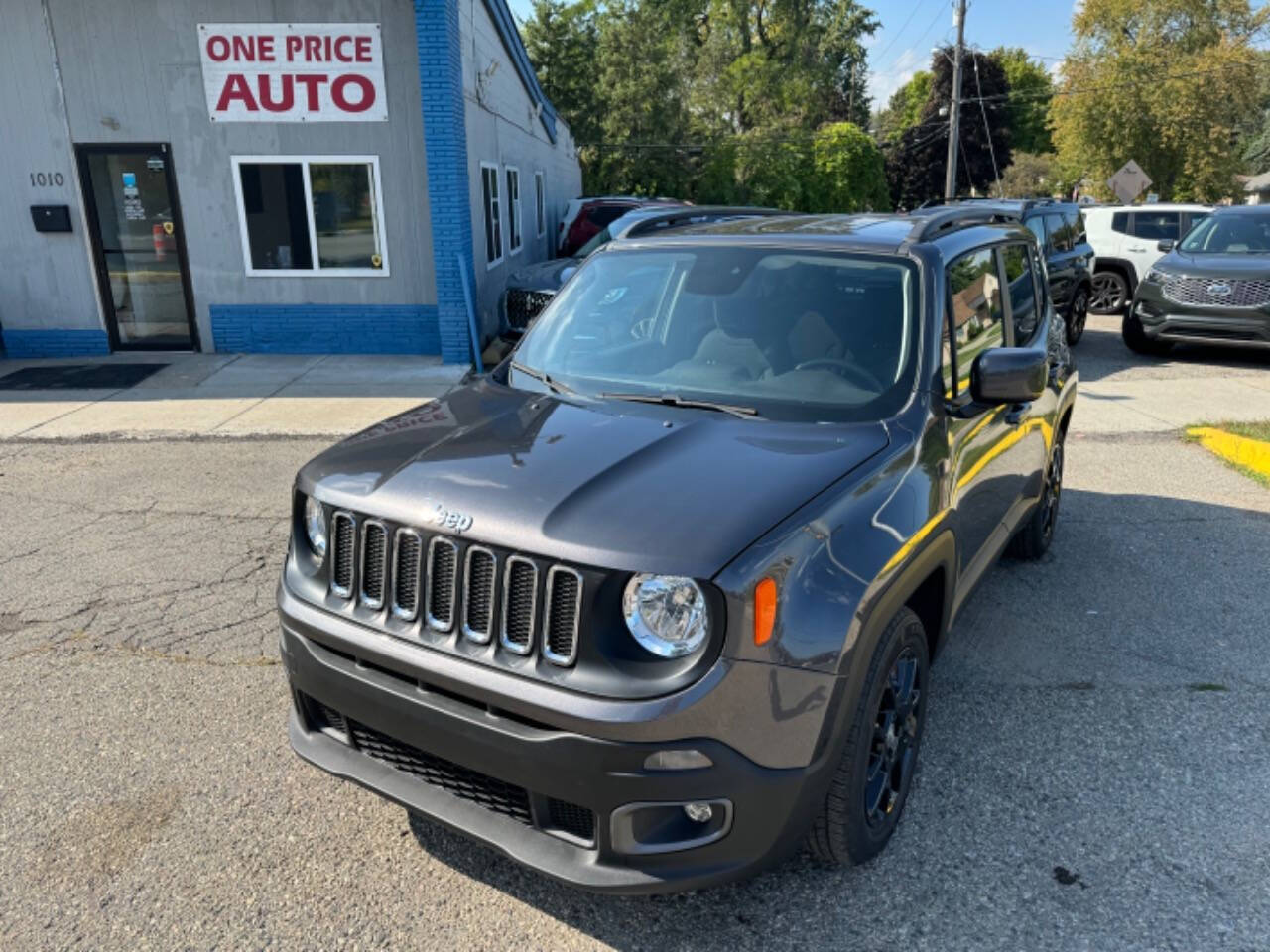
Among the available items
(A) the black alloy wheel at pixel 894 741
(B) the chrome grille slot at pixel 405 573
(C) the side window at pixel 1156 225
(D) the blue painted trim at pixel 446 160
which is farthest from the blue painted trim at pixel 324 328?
(C) the side window at pixel 1156 225

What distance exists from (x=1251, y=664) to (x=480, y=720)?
11.5ft

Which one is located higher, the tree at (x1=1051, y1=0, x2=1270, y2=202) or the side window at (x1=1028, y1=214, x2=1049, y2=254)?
the tree at (x1=1051, y1=0, x2=1270, y2=202)

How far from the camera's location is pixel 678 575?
7.04 feet

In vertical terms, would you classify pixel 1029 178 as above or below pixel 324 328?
above

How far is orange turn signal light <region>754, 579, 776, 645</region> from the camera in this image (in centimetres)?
217

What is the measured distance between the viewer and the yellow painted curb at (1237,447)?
7004 millimetres

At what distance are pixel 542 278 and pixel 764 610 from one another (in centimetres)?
869

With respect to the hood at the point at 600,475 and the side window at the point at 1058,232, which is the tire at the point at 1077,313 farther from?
the hood at the point at 600,475

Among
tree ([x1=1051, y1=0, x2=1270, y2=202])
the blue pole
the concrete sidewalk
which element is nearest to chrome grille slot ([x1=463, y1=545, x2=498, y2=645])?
the concrete sidewalk

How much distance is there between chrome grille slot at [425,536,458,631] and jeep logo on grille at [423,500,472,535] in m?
0.04

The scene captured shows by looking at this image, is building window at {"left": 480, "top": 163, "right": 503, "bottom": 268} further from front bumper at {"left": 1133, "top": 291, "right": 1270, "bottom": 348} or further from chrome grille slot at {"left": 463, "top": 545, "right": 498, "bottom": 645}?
chrome grille slot at {"left": 463, "top": 545, "right": 498, "bottom": 645}

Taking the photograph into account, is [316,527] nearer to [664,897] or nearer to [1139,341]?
[664,897]

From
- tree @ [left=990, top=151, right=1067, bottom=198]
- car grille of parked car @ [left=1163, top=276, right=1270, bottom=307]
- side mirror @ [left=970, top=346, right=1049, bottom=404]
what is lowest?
car grille of parked car @ [left=1163, top=276, right=1270, bottom=307]

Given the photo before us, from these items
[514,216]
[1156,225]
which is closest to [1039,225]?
[1156,225]
